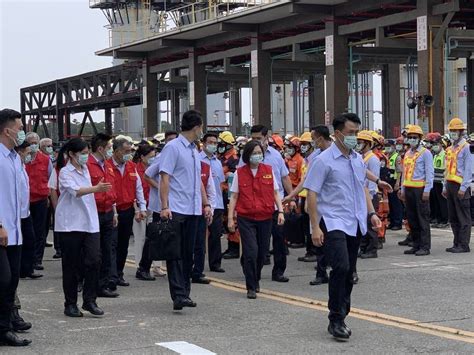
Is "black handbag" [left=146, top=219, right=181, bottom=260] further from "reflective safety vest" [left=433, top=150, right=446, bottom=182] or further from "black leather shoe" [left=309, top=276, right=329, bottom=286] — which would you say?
"reflective safety vest" [left=433, top=150, right=446, bottom=182]

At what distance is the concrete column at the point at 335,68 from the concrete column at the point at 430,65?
14.2 feet

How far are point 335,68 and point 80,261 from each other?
2228 cm

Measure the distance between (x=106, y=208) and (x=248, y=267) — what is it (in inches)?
72.1

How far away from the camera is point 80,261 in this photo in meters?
9.95

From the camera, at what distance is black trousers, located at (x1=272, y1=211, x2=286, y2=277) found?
1252 cm

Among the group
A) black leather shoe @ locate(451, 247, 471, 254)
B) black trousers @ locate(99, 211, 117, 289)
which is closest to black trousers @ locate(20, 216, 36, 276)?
black trousers @ locate(99, 211, 117, 289)

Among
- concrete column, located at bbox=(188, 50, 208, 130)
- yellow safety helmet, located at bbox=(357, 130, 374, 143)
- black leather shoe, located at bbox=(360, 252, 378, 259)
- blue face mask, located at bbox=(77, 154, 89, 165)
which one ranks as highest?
concrete column, located at bbox=(188, 50, 208, 130)

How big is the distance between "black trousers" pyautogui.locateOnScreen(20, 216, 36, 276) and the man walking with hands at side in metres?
5.08

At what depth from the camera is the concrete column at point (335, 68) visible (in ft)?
102

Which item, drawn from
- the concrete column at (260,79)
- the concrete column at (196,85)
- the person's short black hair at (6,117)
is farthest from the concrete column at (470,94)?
the person's short black hair at (6,117)

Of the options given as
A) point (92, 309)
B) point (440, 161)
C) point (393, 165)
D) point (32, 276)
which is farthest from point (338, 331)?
point (393, 165)

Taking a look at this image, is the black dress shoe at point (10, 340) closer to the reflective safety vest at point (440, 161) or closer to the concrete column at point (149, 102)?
the reflective safety vest at point (440, 161)

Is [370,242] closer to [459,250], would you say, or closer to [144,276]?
[459,250]

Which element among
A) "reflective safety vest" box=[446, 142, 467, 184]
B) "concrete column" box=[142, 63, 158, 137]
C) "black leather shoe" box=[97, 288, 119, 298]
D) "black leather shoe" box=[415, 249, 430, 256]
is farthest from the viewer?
"concrete column" box=[142, 63, 158, 137]
